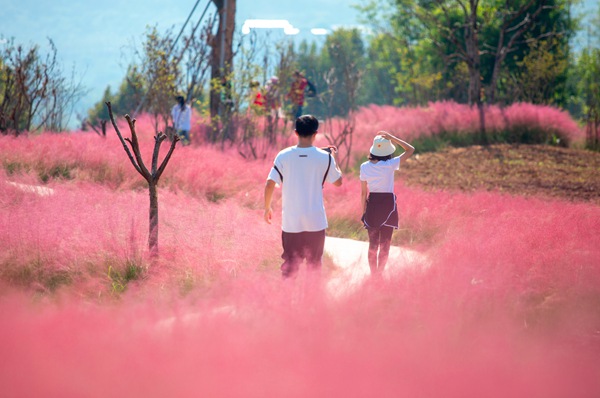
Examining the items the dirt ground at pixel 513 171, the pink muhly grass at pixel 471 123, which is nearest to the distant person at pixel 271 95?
the pink muhly grass at pixel 471 123

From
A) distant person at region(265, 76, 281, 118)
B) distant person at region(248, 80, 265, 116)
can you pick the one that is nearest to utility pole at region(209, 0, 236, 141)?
distant person at region(248, 80, 265, 116)

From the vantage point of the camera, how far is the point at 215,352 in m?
3.34

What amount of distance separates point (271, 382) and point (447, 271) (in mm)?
1621

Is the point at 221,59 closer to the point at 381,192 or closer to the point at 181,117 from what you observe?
the point at 181,117

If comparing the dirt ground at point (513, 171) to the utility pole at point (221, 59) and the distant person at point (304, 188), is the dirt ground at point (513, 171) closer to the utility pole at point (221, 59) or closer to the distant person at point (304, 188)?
the utility pole at point (221, 59)

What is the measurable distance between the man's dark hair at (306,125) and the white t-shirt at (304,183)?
0.11 metres

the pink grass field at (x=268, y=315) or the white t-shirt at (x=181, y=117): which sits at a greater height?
the white t-shirt at (x=181, y=117)

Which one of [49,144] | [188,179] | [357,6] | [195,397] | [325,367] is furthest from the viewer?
[357,6]

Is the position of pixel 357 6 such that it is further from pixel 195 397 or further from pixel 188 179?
pixel 195 397

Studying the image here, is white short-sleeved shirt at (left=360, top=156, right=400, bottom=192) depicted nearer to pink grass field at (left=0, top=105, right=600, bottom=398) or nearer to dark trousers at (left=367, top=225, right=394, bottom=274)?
dark trousers at (left=367, top=225, right=394, bottom=274)

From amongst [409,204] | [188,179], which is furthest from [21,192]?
[409,204]

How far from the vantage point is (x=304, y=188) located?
4.73 m

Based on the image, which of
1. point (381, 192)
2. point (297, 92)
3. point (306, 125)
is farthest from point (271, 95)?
point (306, 125)

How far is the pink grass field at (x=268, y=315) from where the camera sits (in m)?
3.24
